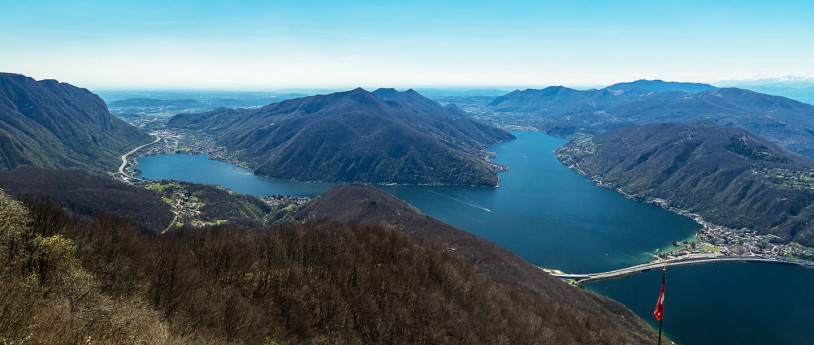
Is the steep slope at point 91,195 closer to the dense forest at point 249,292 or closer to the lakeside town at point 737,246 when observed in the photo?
the dense forest at point 249,292

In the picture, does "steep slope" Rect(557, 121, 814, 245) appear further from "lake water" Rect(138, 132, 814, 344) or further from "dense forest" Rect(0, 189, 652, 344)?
"dense forest" Rect(0, 189, 652, 344)

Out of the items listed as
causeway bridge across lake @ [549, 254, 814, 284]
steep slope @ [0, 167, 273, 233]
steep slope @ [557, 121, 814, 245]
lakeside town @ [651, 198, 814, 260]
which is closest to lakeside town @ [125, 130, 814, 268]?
lakeside town @ [651, 198, 814, 260]

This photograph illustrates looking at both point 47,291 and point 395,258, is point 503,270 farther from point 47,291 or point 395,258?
point 47,291

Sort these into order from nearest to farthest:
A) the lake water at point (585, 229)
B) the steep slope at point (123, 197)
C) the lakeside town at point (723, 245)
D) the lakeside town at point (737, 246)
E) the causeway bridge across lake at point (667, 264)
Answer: the lake water at point (585, 229) < the steep slope at point (123, 197) < the causeway bridge across lake at point (667, 264) < the lakeside town at point (723, 245) < the lakeside town at point (737, 246)

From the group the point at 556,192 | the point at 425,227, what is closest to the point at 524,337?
the point at 425,227

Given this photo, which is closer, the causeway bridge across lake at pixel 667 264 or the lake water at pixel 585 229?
the lake water at pixel 585 229

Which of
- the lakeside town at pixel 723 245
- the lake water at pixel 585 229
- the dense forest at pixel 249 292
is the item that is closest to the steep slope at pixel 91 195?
the lakeside town at pixel 723 245

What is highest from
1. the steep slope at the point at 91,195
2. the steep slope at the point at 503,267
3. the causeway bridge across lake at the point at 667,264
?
the steep slope at the point at 91,195
